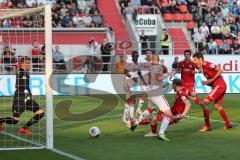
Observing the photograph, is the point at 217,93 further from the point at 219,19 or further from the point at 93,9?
the point at 219,19

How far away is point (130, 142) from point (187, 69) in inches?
208

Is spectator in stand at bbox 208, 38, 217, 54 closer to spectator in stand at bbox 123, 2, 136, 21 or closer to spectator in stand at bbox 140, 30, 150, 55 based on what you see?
spectator in stand at bbox 140, 30, 150, 55

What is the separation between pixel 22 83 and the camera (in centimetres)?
1780

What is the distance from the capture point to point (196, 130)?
60.8ft

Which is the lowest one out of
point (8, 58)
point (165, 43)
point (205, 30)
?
point (8, 58)

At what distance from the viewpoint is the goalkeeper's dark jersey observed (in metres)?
17.7

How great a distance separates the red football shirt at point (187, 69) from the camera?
67.2 feet

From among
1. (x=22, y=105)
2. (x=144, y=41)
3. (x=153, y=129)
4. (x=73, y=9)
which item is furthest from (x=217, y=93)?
(x=73, y=9)

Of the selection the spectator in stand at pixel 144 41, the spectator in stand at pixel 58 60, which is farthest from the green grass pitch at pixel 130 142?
the spectator in stand at pixel 144 41

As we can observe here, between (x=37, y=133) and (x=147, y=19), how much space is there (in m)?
24.3

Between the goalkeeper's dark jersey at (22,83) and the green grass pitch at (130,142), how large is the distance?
107 centimetres

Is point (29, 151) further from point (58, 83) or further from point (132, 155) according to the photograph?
point (58, 83)

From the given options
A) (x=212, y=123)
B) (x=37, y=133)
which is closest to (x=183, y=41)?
(x=212, y=123)

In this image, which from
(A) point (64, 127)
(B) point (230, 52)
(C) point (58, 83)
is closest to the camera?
(A) point (64, 127)
